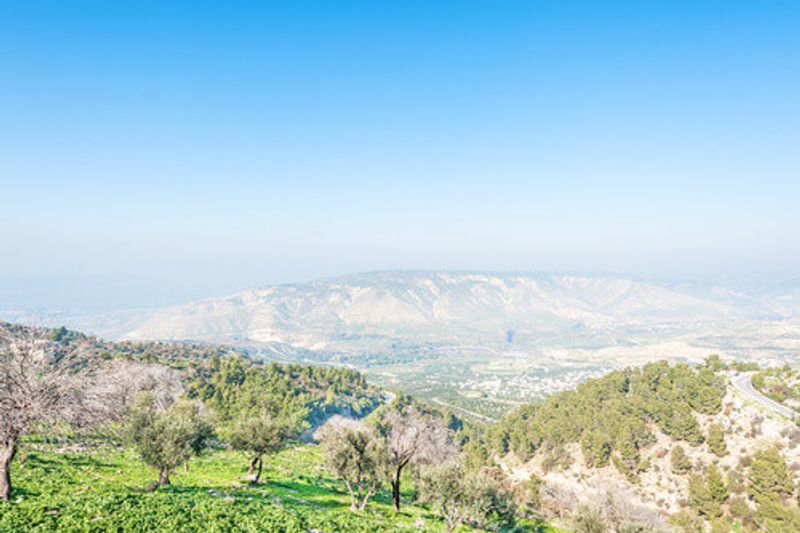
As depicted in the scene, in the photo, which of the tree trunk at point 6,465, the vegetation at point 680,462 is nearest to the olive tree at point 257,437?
the tree trunk at point 6,465

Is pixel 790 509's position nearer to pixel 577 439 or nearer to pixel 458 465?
pixel 577 439

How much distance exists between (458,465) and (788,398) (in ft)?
259

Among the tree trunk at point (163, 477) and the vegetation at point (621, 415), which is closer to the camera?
the tree trunk at point (163, 477)

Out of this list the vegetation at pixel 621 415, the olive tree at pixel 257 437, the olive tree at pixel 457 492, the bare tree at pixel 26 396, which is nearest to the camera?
the bare tree at pixel 26 396

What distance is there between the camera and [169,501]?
23875mm

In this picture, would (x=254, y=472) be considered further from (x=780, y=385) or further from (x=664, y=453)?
(x=780, y=385)

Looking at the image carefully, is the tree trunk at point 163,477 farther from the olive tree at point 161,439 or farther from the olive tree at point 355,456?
the olive tree at point 355,456

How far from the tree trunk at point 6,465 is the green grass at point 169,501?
0.60m

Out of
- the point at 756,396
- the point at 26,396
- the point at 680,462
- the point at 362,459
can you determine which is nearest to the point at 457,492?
the point at 362,459

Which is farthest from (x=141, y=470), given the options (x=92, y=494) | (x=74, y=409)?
(x=74, y=409)

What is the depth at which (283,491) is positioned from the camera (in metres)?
39.1

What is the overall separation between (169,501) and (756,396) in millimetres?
98364

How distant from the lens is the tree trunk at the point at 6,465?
21.8 m

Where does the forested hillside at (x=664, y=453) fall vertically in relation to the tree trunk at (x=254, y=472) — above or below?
below
